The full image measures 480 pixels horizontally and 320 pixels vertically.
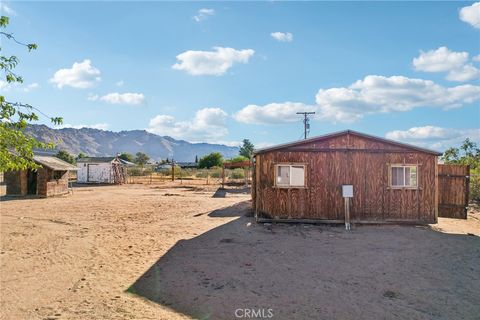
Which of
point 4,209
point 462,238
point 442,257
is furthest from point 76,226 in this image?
point 462,238

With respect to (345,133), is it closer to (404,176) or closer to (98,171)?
(404,176)

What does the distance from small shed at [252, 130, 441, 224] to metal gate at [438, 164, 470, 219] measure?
46.8 inches

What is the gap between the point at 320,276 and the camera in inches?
335

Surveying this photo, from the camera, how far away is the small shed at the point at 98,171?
140 feet

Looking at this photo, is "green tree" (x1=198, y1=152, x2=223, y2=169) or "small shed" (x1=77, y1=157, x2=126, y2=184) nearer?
"small shed" (x1=77, y1=157, x2=126, y2=184)

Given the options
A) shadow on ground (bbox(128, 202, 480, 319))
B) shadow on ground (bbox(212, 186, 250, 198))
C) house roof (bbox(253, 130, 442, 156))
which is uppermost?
house roof (bbox(253, 130, 442, 156))

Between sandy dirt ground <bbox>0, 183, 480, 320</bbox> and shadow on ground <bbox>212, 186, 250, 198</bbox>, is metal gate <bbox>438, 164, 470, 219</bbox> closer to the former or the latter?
sandy dirt ground <bbox>0, 183, 480, 320</bbox>

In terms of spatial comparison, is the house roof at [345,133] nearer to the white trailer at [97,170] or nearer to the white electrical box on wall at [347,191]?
the white electrical box on wall at [347,191]

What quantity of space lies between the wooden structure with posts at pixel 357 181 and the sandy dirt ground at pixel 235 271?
777 millimetres

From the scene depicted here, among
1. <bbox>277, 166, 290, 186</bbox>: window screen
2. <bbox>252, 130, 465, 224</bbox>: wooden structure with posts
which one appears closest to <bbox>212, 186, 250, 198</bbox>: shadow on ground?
<bbox>277, 166, 290, 186</bbox>: window screen

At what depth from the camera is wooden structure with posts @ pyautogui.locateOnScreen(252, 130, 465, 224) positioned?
15.0 metres

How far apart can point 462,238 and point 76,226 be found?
48.1 feet

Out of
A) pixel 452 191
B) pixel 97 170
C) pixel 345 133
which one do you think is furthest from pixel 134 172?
pixel 452 191

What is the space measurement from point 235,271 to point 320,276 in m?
2.04
